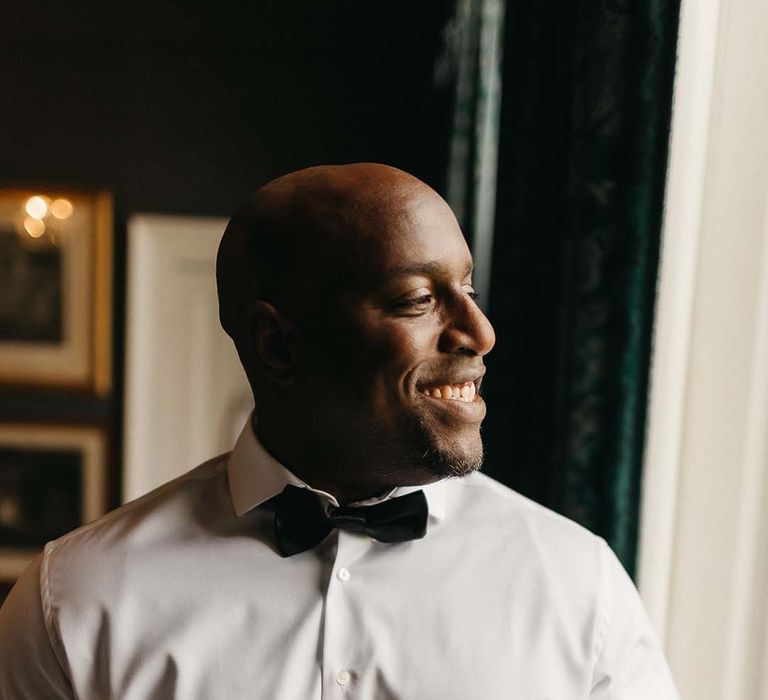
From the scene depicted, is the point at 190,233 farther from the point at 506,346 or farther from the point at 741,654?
the point at 741,654

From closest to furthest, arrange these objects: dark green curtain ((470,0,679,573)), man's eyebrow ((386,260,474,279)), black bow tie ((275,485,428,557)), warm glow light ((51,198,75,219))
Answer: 1. man's eyebrow ((386,260,474,279))
2. black bow tie ((275,485,428,557))
3. dark green curtain ((470,0,679,573))
4. warm glow light ((51,198,75,219))

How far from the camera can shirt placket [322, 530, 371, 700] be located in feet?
3.66

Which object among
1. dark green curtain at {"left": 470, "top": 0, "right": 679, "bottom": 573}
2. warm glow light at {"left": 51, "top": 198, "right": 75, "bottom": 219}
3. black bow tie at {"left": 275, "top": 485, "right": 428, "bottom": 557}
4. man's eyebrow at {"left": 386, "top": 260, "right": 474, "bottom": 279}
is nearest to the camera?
man's eyebrow at {"left": 386, "top": 260, "right": 474, "bottom": 279}

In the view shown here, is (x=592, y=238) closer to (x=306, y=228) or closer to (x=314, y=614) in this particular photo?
(x=306, y=228)

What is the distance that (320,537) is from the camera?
3.86 feet

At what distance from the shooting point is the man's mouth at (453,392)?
1.10 meters

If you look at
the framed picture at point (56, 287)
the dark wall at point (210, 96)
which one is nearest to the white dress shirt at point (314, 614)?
the framed picture at point (56, 287)

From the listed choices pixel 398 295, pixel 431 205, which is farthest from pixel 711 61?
pixel 398 295

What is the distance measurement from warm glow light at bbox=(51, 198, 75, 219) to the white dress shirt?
4.49ft

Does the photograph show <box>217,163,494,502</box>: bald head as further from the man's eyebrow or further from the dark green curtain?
the dark green curtain

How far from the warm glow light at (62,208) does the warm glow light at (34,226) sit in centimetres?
5

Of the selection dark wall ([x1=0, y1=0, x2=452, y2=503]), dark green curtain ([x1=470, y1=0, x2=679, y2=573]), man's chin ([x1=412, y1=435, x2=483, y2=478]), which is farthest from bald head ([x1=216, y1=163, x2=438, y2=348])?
dark wall ([x1=0, y1=0, x2=452, y2=503])

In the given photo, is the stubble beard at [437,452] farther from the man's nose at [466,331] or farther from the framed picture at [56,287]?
the framed picture at [56,287]

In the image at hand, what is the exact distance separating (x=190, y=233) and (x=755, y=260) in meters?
1.57
